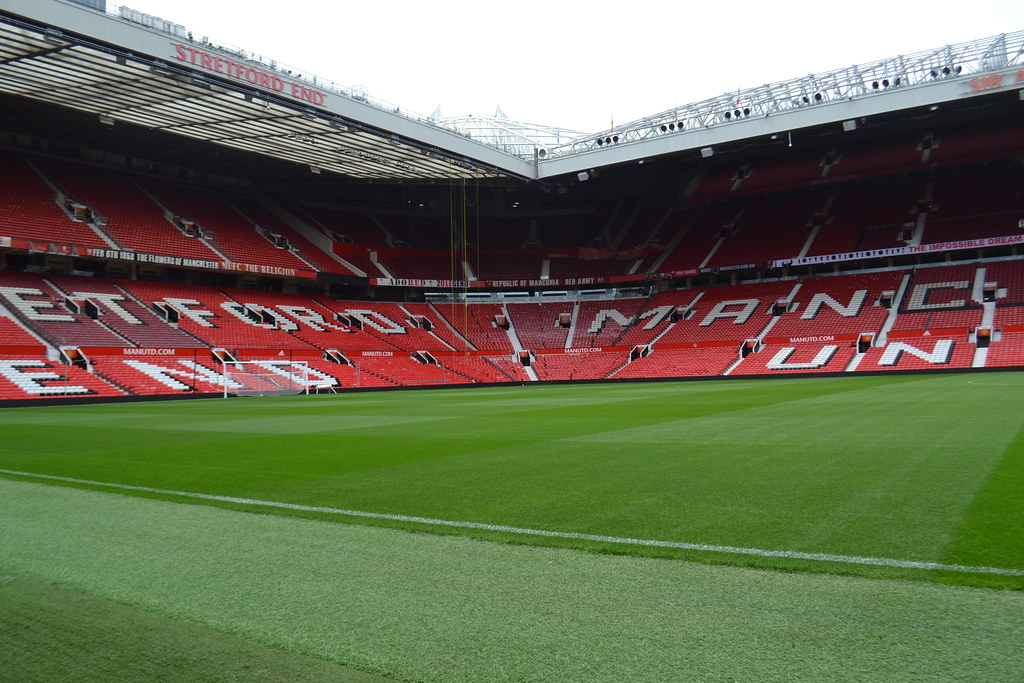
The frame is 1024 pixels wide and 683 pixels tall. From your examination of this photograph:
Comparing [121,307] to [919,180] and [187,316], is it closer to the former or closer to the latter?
[187,316]

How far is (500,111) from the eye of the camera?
194ft

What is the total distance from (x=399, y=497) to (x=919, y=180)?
55257 mm

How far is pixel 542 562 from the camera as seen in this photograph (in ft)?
13.7

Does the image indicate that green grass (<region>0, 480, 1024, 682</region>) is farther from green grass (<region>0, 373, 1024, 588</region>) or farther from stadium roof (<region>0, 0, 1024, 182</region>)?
stadium roof (<region>0, 0, 1024, 182</region>)

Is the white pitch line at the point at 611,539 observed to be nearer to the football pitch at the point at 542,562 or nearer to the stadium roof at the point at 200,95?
the football pitch at the point at 542,562

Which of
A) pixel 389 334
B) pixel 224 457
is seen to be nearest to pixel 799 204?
pixel 389 334

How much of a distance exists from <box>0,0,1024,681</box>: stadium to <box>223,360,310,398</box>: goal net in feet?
0.65

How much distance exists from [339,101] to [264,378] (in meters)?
15.4

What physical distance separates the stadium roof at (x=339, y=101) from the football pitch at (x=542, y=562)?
80.3 ft

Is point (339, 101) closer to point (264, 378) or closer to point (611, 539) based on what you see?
point (264, 378)

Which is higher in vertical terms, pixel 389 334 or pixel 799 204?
pixel 799 204

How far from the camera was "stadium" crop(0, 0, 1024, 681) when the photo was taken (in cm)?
318

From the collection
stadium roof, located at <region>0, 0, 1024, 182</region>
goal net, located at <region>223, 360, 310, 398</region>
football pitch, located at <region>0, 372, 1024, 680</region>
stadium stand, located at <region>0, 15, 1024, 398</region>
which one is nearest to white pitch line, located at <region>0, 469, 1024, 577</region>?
football pitch, located at <region>0, 372, 1024, 680</region>

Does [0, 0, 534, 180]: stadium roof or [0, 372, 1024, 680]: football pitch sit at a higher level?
[0, 0, 534, 180]: stadium roof
